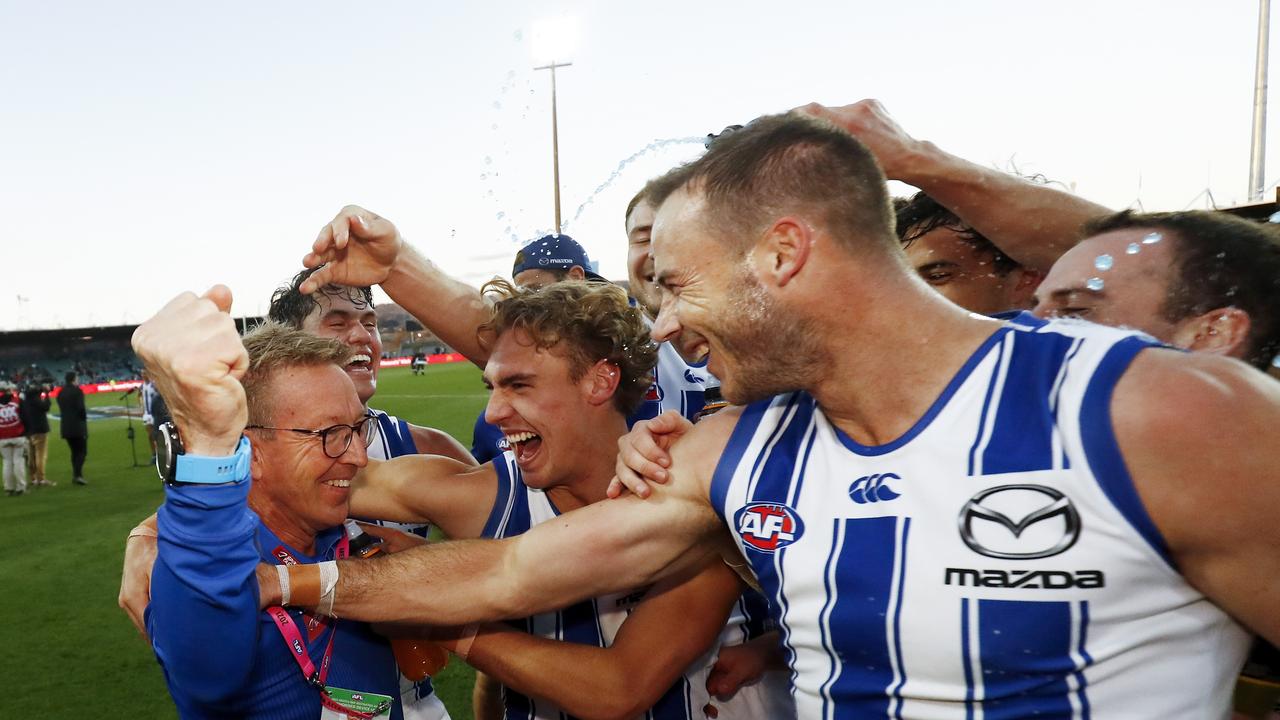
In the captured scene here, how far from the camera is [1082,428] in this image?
159 centimetres

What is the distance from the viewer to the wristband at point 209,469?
175 cm

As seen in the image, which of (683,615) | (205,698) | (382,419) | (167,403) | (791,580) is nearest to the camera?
(167,403)

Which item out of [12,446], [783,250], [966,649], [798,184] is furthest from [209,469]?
[12,446]

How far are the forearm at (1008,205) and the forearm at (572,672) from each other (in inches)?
68.1

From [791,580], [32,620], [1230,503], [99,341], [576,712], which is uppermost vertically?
[1230,503]

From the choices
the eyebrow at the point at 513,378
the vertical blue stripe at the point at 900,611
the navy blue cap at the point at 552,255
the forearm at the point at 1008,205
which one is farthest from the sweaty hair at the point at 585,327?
the navy blue cap at the point at 552,255

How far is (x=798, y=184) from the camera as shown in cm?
196

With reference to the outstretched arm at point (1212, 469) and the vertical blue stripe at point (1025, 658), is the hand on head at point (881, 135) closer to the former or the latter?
the outstretched arm at point (1212, 469)

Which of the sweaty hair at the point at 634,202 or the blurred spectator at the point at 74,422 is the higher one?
the sweaty hair at the point at 634,202

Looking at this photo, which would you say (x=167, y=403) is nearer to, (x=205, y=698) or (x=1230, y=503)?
(x=205, y=698)

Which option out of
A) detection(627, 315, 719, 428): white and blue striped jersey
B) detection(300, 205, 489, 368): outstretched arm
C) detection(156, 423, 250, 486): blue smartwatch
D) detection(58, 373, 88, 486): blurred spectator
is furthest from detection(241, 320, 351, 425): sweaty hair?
detection(58, 373, 88, 486): blurred spectator

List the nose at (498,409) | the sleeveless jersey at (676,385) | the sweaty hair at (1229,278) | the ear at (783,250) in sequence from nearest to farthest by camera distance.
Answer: the ear at (783,250) < the sweaty hair at (1229,278) < the nose at (498,409) < the sleeveless jersey at (676,385)

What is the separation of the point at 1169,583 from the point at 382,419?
3.61 m

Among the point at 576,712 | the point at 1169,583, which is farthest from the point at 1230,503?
the point at 576,712
